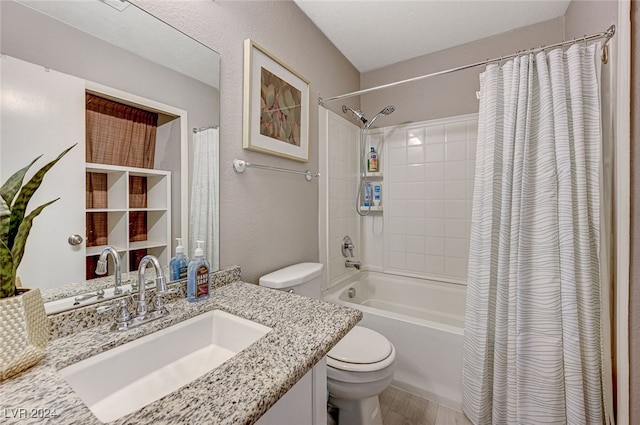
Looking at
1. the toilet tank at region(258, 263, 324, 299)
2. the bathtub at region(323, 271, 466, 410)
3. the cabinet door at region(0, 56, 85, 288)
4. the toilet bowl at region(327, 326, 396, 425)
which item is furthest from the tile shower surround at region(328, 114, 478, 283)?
the cabinet door at region(0, 56, 85, 288)

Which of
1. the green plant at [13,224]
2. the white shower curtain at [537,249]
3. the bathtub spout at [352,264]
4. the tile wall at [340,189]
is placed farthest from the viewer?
the bathtub spout at [352,264]

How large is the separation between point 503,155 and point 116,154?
161 cm

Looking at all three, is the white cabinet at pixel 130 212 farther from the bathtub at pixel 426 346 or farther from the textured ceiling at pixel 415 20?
the textured ceiling at pixel 415 20

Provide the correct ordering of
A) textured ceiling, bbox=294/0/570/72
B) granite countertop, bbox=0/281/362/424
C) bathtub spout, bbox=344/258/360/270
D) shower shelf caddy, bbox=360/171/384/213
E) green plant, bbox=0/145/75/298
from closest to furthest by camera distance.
A: 1. granite countertop, bbox=0/281/362/424
2. green plant, bbox=0/145/75/298
3. textured ceiling, bbox=294/0/570/72
4. bathtub spout, bbox=344/258/360/270
5. shower shelf caddy, bbox=360/171/384/213

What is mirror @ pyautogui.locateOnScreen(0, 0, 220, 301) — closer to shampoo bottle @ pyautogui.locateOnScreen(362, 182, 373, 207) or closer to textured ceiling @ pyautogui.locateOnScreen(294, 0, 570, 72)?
textured ceiling @ pyautogui.locateOnScreen(294, 0, 570, 72)

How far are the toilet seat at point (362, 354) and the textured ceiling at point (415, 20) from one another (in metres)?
1.93

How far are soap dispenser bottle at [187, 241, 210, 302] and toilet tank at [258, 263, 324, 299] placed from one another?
1.18ft

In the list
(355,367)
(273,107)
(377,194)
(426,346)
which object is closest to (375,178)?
(377,194)

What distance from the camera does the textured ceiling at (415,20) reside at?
167cm

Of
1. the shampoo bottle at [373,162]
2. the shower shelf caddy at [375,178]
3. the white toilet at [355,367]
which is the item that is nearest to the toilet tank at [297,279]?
the white toilet at [355,367]

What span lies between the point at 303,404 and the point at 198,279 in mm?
545

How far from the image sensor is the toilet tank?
4.33 feet

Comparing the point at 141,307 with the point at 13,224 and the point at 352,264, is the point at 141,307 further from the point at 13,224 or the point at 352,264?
the point at 352,264

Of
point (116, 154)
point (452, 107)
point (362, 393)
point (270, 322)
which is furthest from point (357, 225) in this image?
point (116, 154)
